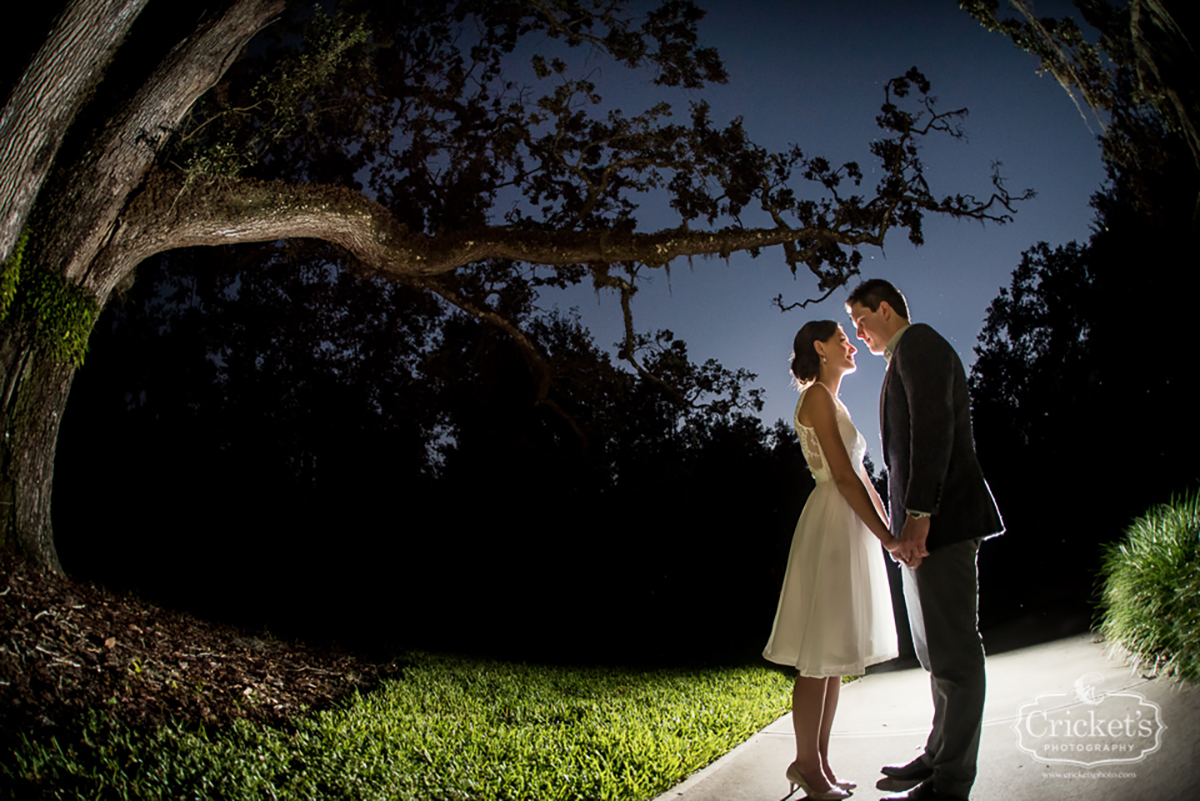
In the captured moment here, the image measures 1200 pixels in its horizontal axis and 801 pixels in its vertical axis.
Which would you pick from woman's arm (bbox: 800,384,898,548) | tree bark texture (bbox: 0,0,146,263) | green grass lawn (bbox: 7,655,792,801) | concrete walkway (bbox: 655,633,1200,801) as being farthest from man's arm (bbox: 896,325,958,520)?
tree bark texture (bbox: 0,0,146,263)

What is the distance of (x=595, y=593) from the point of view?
1285 cm

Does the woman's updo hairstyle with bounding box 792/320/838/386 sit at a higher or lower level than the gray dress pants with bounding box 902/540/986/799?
higher

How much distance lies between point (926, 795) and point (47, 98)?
23.4 ft

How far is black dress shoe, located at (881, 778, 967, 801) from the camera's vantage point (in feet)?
9.34

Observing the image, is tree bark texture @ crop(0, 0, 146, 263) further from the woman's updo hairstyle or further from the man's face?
the man's face

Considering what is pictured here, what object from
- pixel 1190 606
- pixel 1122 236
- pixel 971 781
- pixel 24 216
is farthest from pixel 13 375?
pixel 1122 236

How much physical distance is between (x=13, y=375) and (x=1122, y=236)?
1970 centimetres

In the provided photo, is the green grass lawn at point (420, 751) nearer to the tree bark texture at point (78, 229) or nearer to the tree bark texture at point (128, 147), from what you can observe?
the tree bark texture at point (78, 229)

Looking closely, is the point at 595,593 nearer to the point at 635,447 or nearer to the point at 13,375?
the point at 635,447

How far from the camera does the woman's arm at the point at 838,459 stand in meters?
3.21

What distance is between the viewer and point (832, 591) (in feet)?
10.6

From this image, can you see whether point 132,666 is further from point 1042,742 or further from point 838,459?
point 1042,742

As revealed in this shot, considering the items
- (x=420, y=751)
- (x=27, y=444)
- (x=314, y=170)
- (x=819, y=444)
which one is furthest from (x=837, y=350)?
(x=314, y=170)

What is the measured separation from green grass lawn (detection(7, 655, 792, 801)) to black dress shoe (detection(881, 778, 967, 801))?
1241 mm
